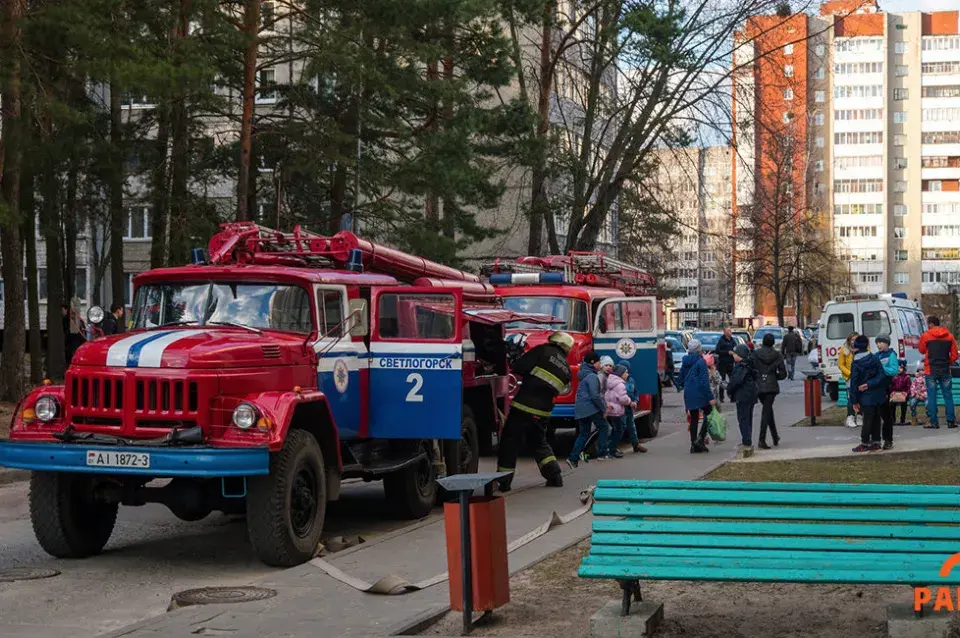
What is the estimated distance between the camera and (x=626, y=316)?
2189cm

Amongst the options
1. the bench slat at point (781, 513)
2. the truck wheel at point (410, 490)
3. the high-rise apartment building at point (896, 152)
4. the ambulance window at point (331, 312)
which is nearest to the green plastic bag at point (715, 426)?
the truck wheel at point (410, 490)

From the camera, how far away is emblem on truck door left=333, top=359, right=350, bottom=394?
39.2 ft

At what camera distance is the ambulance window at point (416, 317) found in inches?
504

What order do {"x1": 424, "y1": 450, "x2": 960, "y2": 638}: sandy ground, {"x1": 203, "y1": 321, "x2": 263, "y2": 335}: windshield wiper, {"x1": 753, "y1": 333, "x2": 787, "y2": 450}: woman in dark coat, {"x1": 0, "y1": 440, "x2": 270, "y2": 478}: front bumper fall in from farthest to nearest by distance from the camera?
{"x1": 753, "y1": 333, "x2": 787, "y2": 450}: woman in dark coat
{"x1": 203, "y1": 321, "x2": 263, "y2": 335}: windshield wiper
{"x1": 0, "y1": 440, "x2": 270, "y2": 478}: front bumper
{"x1": 424, "y1": 450, "x2": 960, "y2": 638}: sandy ground

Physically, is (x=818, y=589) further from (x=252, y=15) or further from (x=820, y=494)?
(x=252, y=15)

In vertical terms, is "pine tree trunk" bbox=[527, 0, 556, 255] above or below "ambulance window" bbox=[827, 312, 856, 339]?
above

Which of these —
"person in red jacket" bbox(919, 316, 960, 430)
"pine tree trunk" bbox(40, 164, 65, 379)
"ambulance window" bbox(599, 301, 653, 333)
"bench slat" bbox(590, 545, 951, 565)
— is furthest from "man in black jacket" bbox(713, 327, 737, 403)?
"bench slat" bbox(590, 545, 951, 565)

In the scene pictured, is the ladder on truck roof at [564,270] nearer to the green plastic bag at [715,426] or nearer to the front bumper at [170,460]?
the green plastic bag at [715,426]

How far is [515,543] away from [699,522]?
353 cm

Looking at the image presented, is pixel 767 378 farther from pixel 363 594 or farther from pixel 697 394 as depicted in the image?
→ pixel 363 594

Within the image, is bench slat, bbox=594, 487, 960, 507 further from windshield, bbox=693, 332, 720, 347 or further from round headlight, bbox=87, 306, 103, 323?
windshield, bbox=693, 332, 720, 347

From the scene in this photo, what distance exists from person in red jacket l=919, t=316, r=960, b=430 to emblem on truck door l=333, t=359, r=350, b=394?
14954 millimetres

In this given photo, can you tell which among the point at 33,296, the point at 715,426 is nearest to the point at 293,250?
the point at 715,426

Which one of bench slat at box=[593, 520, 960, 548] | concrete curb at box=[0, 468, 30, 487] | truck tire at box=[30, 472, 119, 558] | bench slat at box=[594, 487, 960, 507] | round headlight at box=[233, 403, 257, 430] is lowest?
concrete curb at box=[0, 468, 30, 487]
